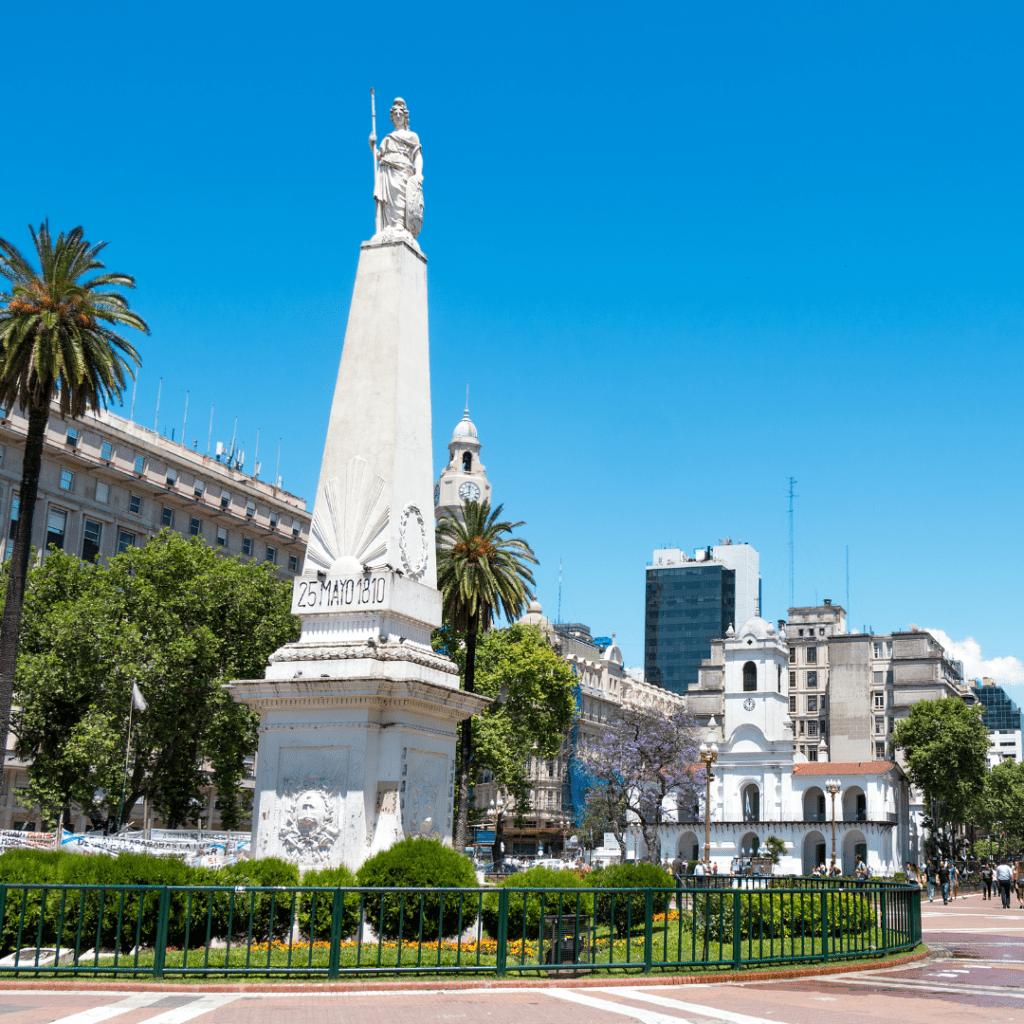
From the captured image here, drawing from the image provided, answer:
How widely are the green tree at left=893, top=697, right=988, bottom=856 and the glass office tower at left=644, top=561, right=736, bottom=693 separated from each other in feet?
320

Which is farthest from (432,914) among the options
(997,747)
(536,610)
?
(997,747)

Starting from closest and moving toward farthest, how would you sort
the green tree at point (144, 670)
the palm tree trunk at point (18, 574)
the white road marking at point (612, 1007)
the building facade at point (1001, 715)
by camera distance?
the white road marking at point (612, 1007), the palm tree trunk at point (18, 574), the green tree at point (144, 670), the building facade at point (1001, 715)

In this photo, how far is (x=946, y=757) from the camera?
75938 mm

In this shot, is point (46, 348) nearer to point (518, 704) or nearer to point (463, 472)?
point (518, 704)

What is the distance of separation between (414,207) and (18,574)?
1224 centimetres

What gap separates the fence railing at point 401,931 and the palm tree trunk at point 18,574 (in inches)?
545

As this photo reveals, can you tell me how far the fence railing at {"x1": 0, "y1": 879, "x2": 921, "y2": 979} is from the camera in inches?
462

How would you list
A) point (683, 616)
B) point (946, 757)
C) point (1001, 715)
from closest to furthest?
point (946, 757) → point (683, 616) → point (1001, 715)

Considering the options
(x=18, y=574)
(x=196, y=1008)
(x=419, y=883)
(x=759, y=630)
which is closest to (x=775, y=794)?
(x=759, y=630)

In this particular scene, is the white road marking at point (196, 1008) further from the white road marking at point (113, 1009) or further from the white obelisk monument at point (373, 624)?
the white obelisk monument at point (373, 624)

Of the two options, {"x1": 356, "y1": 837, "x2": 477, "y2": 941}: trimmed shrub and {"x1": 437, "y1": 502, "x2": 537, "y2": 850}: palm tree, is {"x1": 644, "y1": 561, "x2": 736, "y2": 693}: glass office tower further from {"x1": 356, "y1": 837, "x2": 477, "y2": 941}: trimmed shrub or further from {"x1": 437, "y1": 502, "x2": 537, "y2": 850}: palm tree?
{"x1": 356, "y1": 837, "x2": 477, "y2": 941}: trimmed shrub

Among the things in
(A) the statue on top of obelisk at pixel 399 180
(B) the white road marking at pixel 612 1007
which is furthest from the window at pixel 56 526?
(B) the white road marking at pixel 612 1007

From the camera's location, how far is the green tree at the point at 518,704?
50653 millimetres

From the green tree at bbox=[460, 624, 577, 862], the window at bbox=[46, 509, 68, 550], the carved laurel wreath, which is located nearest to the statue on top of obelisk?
the carved laurel wreath
